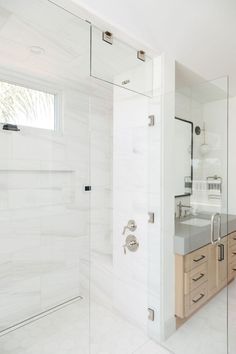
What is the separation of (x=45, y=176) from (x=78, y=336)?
4.76ft

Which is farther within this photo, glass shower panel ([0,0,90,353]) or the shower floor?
glass shower panel ([0,0,90,353])

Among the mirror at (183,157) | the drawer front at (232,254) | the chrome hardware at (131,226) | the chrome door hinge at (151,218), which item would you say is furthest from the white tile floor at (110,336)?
the mirror at (183,157)

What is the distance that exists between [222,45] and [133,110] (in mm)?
895

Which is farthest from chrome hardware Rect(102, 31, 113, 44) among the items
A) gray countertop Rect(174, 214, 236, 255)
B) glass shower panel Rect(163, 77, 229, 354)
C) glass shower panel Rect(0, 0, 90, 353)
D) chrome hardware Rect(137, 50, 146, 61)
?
gray countertop Rect(174, 214, 236, 255)

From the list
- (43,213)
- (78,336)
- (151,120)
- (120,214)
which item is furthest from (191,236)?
(43,213)

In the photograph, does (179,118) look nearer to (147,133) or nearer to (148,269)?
(147,133)

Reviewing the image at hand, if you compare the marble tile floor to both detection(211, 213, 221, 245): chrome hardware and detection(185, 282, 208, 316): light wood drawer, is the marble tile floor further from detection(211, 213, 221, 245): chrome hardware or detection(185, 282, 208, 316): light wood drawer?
detection(211, 213, 221, 245): chrome hardware

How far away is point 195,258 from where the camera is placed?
202 cm

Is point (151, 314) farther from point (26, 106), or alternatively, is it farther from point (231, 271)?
point (26, 106)

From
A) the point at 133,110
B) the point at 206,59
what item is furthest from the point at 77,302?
the point at 206,59

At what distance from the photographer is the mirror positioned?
2.10 metres

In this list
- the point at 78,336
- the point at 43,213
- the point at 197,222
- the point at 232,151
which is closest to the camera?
the point at 78,336

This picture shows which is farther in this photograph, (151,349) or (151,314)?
(151,314)

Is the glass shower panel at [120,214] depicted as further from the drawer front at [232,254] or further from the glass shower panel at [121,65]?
the drawer front at [232,254]
